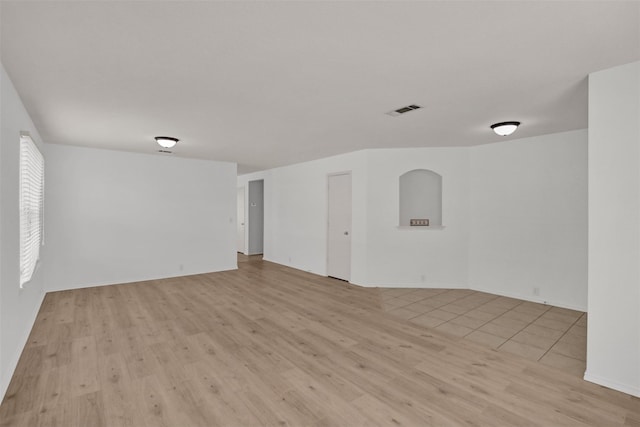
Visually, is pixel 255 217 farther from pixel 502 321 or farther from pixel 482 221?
pixel 502 321

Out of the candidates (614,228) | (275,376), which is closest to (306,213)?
(275,376)

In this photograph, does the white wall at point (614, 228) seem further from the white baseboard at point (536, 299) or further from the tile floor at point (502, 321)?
the white baseboard at point (536, 299)

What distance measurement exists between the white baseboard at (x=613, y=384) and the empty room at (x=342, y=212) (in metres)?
0.01

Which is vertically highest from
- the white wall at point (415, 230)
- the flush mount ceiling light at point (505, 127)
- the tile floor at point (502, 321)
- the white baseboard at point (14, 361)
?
the flush mount ceiling light at point (505, 127)

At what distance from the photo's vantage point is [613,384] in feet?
8.05

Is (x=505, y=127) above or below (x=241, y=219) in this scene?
above

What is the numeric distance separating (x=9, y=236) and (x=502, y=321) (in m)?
5.30

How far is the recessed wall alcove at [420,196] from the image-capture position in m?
5.90

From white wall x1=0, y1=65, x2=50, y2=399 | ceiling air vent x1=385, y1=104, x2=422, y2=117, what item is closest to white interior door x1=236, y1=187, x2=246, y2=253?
white wall x1=0, y1=65, x2=50, y2=399

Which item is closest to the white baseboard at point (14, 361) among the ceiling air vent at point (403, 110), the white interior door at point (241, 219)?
the ceiling air vent at point (403, 110)

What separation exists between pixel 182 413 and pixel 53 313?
11.1ft

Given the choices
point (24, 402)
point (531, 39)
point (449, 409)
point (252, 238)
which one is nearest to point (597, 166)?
point (531, 39)

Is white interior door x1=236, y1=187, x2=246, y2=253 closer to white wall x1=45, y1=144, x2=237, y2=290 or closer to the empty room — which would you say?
white wall x1=45, y1=144, x2=237, y2=290

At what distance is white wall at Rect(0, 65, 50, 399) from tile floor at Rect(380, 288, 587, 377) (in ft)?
13.1
